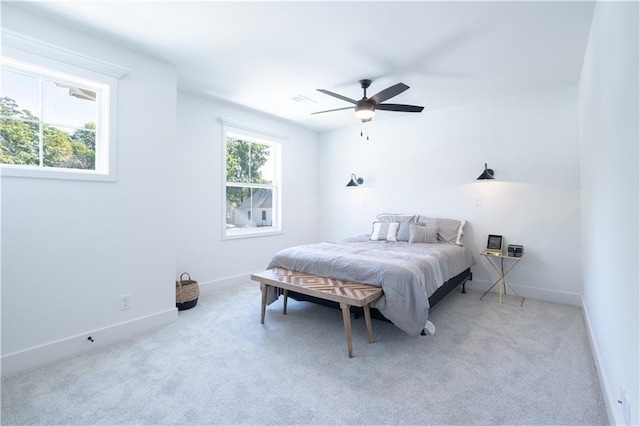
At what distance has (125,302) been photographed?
271cm

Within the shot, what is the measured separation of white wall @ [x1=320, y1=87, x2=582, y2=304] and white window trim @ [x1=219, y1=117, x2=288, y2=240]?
52.2 inches

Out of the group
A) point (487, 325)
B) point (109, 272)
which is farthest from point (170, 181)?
point (487, 325)

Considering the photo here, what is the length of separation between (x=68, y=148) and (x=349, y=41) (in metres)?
2.47

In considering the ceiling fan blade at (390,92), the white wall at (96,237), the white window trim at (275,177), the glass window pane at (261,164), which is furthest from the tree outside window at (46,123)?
the ceiling fan blade at (390,92)

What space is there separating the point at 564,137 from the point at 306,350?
3757 millimetres

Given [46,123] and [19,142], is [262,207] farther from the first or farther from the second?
[19,142]

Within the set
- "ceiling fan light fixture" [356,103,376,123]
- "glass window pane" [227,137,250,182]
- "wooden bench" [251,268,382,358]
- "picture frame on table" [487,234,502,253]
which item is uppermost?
"ceiling fan light fixture" [356,103,376,123]

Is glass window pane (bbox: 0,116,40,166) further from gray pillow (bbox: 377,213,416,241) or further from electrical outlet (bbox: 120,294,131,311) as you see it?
gray pillow (bbox: 377,213,416,241)

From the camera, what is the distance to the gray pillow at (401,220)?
420cm

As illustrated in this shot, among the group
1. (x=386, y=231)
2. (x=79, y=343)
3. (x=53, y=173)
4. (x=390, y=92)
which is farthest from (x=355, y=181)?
(x=79, y=343)

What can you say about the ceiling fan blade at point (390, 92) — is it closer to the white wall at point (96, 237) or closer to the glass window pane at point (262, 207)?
the white wall at point (96, 237)

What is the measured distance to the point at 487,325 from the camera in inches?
115

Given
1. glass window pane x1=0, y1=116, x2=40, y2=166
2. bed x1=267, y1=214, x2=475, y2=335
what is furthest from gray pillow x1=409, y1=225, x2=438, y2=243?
glass window pane x1=0, y1=116, x2=40, y2=166

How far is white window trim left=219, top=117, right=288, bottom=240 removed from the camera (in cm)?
422
